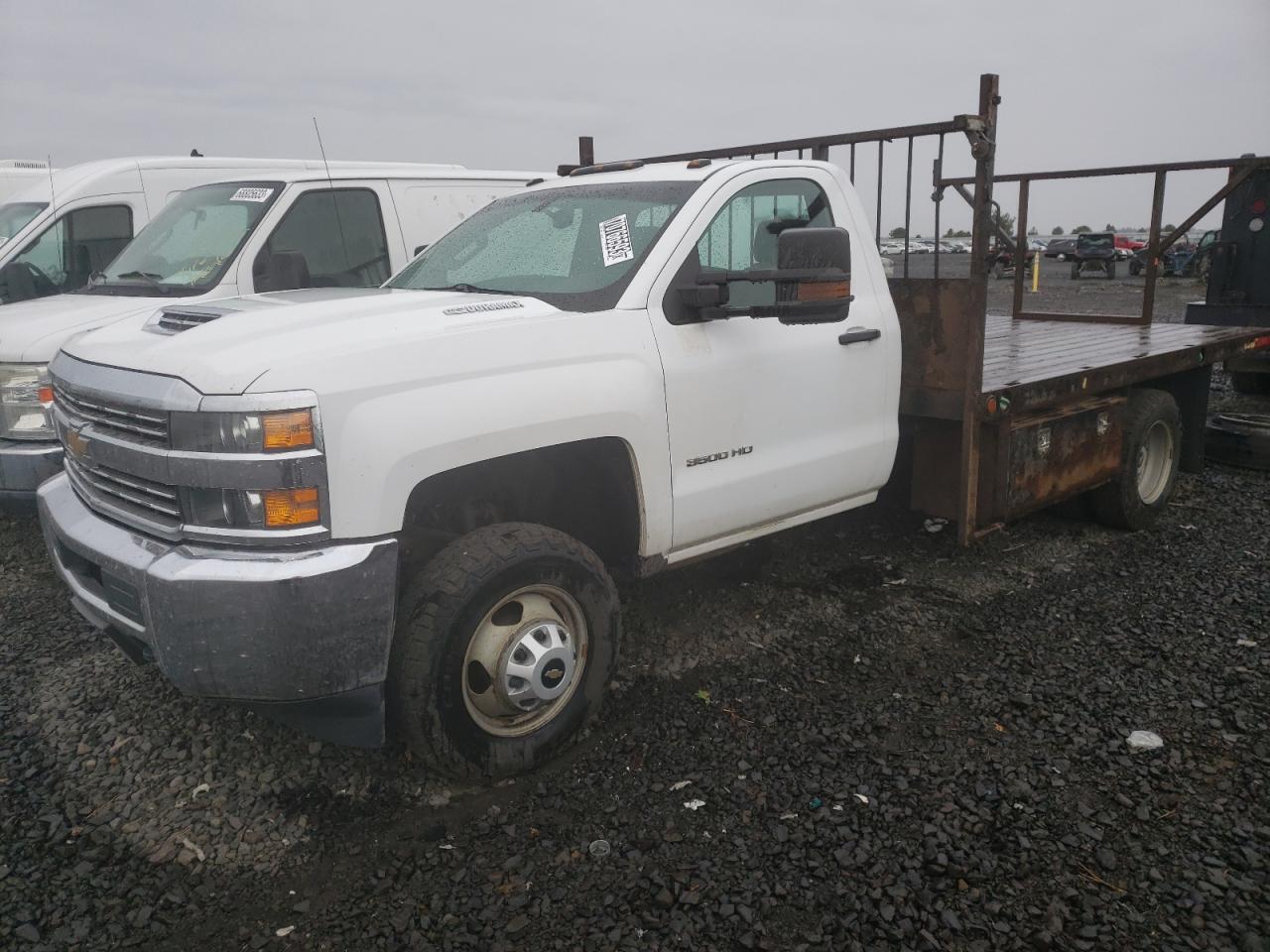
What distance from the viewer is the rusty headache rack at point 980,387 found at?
4504 millimetres

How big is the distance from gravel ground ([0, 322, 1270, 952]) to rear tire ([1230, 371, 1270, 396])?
6331 mm

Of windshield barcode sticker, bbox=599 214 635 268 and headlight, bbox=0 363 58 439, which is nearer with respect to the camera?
windshield barcode sticker, bbox=599 214 635 268

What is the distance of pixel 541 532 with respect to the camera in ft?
10.8

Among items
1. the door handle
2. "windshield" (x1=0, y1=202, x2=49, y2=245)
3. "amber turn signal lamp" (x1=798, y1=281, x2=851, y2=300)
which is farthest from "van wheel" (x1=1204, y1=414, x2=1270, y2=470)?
"windshield" (x1=0, y1=202, x2=49, y2=245)

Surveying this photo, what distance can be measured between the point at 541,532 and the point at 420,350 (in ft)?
2.40

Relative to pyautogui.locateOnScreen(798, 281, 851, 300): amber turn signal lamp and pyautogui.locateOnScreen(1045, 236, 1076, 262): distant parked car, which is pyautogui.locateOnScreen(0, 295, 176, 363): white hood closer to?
pyautogui.locateOnScreen(798, 281, 851, 300): amber turn signal lamp

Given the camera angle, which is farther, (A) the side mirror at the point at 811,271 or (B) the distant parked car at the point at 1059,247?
(B) the distant parked car at the point at 1059,247

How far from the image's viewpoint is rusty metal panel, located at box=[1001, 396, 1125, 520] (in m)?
4.88

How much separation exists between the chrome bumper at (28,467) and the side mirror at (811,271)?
12.8 ft

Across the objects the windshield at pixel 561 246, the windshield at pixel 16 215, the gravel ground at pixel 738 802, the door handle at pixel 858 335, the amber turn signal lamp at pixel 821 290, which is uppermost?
the windshield at pixel 16 215

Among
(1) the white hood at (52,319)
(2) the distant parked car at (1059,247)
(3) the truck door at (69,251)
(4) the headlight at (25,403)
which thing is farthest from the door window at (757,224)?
(2) the distant parked car at (1059,247)

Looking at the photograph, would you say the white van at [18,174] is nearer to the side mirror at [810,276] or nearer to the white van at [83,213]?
the white van at [83,213]

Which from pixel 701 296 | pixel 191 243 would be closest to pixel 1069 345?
pixel 701 296

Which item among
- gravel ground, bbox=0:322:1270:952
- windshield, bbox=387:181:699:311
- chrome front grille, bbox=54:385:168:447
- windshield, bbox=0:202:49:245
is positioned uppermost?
windshield, bbox=0:202:49:245
